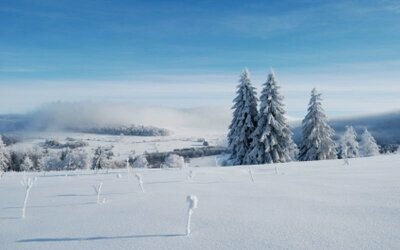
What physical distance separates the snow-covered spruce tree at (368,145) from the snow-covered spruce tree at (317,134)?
69.5 ft

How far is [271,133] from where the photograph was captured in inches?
1425

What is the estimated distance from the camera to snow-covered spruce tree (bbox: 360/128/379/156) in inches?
2335

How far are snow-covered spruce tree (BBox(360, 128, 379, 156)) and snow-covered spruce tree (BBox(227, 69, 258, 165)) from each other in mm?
28751

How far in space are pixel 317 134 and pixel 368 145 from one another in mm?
23457

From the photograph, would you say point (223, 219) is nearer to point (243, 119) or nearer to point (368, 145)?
point (243, 119)

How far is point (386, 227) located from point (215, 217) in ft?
7.30

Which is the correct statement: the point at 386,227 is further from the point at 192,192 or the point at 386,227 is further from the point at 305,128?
Result: the point at 305,128

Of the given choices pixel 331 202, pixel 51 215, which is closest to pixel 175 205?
pixel 51 215

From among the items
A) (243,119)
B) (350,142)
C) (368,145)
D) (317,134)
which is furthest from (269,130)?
(368,145)

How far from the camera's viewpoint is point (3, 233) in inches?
224

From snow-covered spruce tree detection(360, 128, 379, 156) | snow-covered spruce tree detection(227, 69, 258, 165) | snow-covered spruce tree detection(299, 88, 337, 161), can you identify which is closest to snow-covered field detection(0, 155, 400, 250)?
snow-covered spruce tree detection(227, 69, 258, 165)

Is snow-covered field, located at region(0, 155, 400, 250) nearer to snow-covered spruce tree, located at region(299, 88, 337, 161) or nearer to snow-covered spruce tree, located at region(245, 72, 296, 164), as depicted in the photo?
snow-covered spruce tree, located at region(245, 72, 296, 164)

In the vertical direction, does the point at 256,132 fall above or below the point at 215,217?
above

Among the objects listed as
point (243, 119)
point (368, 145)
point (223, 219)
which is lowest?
point (223, 219)
